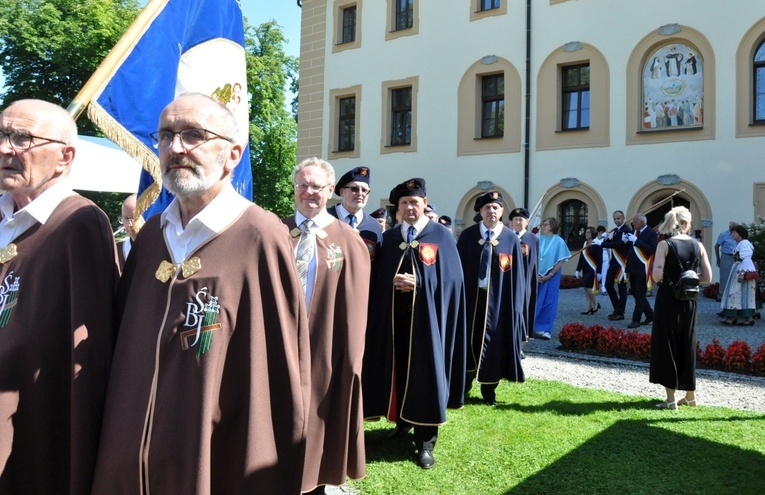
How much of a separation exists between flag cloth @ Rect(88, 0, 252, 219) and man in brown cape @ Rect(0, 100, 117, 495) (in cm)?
156

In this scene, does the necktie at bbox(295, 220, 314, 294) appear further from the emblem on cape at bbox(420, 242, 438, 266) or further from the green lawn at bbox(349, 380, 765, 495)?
the green lawn at bbox(349, 380, 765, 495)

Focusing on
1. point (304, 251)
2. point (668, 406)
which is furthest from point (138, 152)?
point (668, 406)

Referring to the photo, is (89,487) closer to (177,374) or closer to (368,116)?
(177,374)

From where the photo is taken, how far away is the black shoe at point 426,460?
482cm

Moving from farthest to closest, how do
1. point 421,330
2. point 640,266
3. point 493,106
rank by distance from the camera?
Answer: 1. point 493,106
2. point 640,266
3. point 421,330

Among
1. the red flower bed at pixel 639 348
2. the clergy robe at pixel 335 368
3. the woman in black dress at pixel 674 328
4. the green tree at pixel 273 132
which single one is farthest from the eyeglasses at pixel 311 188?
the green tree at pixel 273 132

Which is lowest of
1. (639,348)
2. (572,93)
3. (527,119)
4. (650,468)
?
(650,468)

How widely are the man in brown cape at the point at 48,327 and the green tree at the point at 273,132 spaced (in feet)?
113

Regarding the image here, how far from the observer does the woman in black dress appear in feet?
21.1

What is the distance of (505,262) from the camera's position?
680 centimetres

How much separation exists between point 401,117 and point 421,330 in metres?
18.5

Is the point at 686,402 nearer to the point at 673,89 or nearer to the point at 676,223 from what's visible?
the point at 676,223

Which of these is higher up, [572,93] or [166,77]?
[572,93]

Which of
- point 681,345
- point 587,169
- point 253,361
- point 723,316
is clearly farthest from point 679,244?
point 587,169
